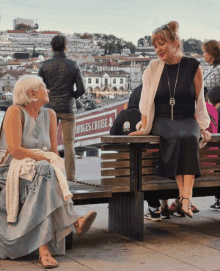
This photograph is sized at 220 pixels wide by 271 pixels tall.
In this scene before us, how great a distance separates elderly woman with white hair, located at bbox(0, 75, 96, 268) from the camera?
382cm

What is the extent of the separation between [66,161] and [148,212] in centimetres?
154

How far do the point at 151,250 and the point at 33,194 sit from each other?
0.94 m

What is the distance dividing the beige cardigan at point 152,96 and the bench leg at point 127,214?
53 centimetres

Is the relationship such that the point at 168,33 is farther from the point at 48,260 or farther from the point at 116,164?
the point at 48,260

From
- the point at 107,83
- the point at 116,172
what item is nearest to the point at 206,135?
the point at 116,172

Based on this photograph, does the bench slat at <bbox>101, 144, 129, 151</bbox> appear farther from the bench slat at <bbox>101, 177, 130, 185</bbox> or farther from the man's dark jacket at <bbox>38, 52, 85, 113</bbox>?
the man's dark jacket at <bbox>38, 52, 85, 113</bbox>

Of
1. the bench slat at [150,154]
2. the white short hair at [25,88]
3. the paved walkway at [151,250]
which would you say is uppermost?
the white short hair at [25,88]

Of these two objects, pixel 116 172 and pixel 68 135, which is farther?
pixel 68 135

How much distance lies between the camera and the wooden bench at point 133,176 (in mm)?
4430

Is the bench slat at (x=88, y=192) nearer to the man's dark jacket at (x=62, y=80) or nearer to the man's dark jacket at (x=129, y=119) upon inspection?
the man's dark jacket at (x=129, y=119)

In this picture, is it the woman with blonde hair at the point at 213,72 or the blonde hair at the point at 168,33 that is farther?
the woman with blonde hair at the point at 213,72

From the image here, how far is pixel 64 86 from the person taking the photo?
21.7ft

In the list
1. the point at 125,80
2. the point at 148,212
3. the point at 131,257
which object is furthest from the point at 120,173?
the point at 125,80

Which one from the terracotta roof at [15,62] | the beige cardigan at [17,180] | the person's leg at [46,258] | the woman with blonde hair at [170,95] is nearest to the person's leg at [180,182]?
the woman with blonde hair at [170,95]
